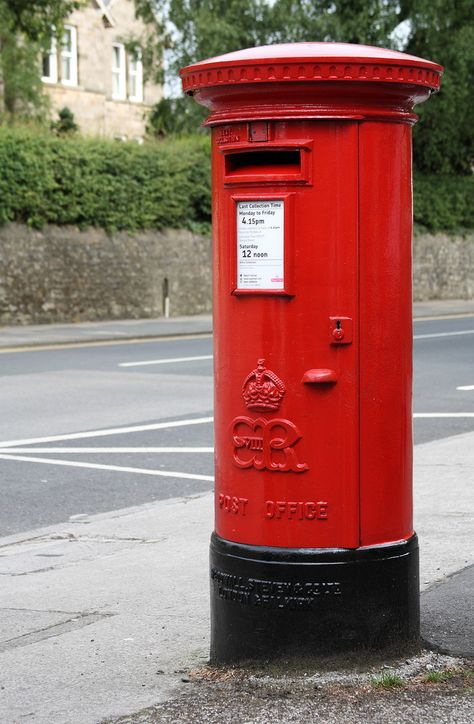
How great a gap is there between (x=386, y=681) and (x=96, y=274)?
82.2 ft

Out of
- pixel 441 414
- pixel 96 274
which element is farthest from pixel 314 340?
pixel 96 274

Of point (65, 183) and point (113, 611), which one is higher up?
point (65, 183)

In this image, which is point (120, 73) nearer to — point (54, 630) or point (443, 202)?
point (443, 202)

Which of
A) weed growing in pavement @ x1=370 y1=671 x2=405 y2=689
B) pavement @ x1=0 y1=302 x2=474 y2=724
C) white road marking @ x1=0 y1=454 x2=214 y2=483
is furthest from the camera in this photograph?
white road marking @ x1=0 y1=454 x2=214 y2=483

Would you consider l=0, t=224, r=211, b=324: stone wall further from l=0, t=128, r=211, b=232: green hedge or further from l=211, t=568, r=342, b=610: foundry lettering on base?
l=211, t=568, r=342, b=610: foundry lettering on base

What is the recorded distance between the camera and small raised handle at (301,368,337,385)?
4375mm

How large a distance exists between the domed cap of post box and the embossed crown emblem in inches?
35.9

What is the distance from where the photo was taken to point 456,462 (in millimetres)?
9188

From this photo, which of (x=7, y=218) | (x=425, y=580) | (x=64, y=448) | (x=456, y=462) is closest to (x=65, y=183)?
(x=7, y=218)

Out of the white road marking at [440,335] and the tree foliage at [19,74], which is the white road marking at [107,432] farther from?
the tree foliage at [19,74]

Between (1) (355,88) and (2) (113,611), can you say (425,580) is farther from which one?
(1) (355,88)

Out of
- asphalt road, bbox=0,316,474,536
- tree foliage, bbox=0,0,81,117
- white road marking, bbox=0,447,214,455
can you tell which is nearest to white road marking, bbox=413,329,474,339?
asphalt road, bbox=0,316,474,536

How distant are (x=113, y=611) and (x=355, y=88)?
2.52 m

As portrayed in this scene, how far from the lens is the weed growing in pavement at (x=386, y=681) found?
4.24m
